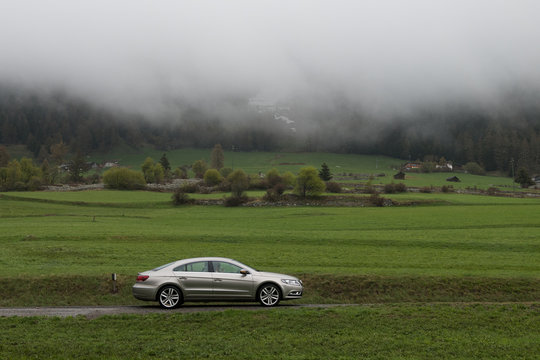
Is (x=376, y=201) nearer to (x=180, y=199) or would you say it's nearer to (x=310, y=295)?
(x=180, y=199)

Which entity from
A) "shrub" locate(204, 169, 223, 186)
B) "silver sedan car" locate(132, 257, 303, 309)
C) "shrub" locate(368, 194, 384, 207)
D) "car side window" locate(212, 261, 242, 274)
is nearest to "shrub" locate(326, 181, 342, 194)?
"shrub" locate(368, 194, 384, 207)

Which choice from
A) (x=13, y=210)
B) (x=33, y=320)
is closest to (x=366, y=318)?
(x=33, y=320)

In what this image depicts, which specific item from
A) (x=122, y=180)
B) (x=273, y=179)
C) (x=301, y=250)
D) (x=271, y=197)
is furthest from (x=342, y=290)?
(x=122, y=180)

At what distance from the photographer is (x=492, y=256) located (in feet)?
115

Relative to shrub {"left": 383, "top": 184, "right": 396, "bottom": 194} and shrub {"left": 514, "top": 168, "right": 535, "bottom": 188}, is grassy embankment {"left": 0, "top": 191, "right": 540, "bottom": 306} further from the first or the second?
shrub {"left": 514, "top": 168, "right": 535, "bottom": 188}

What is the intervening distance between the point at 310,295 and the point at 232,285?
5860 millimetres

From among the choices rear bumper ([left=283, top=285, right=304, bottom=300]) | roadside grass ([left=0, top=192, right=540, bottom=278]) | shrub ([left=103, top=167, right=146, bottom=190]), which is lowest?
roadside grass ([left=0, top=192, right=540, bottom=278])

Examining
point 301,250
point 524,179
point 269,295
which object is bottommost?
point 301,250

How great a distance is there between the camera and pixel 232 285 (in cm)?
1900

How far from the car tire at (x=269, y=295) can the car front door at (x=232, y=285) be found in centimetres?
49

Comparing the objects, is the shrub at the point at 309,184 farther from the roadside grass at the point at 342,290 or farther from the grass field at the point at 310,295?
the roadside grass at the point at 342,290

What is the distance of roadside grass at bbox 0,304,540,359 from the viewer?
13258mm

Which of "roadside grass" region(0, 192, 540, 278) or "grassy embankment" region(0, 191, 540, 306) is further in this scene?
"roadside grass" region(0, 192, 540, 278)

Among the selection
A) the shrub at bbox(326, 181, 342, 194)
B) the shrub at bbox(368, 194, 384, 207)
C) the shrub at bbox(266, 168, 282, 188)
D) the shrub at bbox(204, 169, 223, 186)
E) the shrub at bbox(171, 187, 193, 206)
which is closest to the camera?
the shrub at bbox(368, 194, 384, 207)
